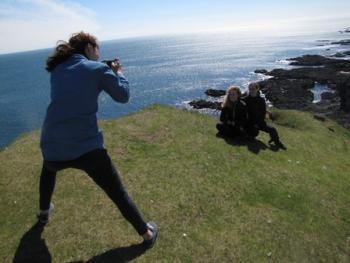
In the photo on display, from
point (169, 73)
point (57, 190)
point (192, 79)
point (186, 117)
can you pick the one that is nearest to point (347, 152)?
point (186, 117)

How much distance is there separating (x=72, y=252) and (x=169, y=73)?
139 m

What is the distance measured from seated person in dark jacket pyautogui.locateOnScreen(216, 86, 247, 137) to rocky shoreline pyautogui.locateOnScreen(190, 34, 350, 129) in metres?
41.1

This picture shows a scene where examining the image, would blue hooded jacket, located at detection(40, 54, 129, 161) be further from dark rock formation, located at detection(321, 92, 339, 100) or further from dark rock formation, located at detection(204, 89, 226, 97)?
dark rock formation, located at detection(204, 89, 226, 97)

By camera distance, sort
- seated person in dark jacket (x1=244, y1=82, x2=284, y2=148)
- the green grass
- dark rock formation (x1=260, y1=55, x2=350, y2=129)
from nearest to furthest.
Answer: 1. the green grass
2. seated person in dark jacket (x1=244, y1=82, x2=284, y2=148)
3. dark rock formation (x1=260, y1=55, x2=350, y2=129)

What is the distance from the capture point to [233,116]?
15.6m

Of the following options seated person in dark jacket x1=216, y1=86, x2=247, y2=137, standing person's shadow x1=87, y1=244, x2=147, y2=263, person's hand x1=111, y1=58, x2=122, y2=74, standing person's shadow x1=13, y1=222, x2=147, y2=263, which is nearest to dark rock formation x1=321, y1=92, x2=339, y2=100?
seated person in dark jacket x1=216, y1=86, x2=247, y2=137

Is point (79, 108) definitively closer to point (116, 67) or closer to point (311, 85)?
point (116, 67)

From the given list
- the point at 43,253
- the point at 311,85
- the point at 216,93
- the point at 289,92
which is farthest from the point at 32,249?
the point at 311,85

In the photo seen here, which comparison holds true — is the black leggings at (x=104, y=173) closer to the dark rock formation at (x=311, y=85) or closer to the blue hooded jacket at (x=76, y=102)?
the blue hooded jacket at (x=76, y=102)

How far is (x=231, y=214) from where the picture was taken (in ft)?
31.0

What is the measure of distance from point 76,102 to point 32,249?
10.8 ft

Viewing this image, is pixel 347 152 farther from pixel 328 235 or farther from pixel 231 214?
pixel 231 214

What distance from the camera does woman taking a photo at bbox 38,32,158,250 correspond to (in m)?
6.18

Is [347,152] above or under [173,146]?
under
